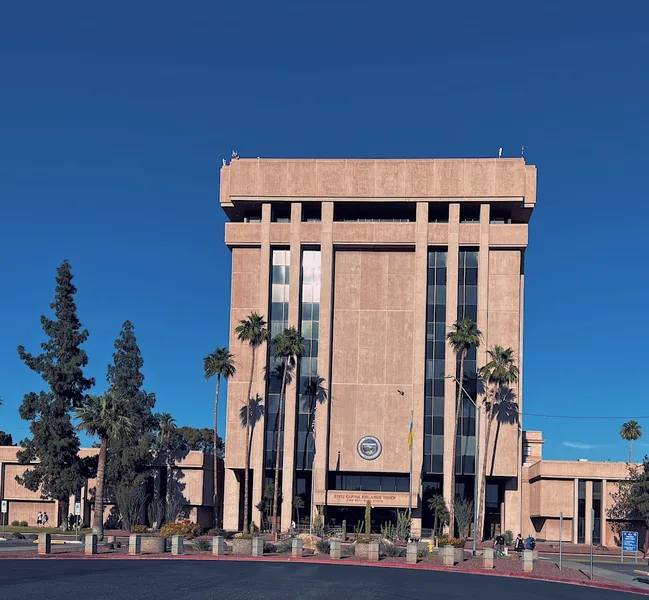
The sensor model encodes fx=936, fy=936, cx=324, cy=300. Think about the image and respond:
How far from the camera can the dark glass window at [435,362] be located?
263 feet

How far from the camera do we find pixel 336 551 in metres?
48.8

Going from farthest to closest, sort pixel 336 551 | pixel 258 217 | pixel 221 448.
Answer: pixel 221 448 < pixel 258 217 < pixel 336 551

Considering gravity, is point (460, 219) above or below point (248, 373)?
above

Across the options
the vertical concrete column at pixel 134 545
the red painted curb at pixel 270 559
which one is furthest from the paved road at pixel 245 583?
the vertical concrete column at pixel 134 545

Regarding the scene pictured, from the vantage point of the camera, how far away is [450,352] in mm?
80625

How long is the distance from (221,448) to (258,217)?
3249 inches

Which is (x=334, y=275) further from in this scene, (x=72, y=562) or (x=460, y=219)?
(x=72, y=562)

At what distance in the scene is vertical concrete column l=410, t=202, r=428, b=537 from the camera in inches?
3088

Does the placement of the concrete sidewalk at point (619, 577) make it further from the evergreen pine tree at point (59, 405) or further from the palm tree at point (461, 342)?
the evergreen pine tree at point (59, 405)

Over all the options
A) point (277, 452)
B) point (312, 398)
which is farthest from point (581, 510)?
point (277, 452)

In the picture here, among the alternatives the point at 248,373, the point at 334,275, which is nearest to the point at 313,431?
the point at 248,373

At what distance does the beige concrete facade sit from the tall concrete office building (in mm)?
4574

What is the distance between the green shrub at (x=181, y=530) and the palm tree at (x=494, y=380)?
25.5 metres

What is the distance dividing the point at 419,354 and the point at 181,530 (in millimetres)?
27502
